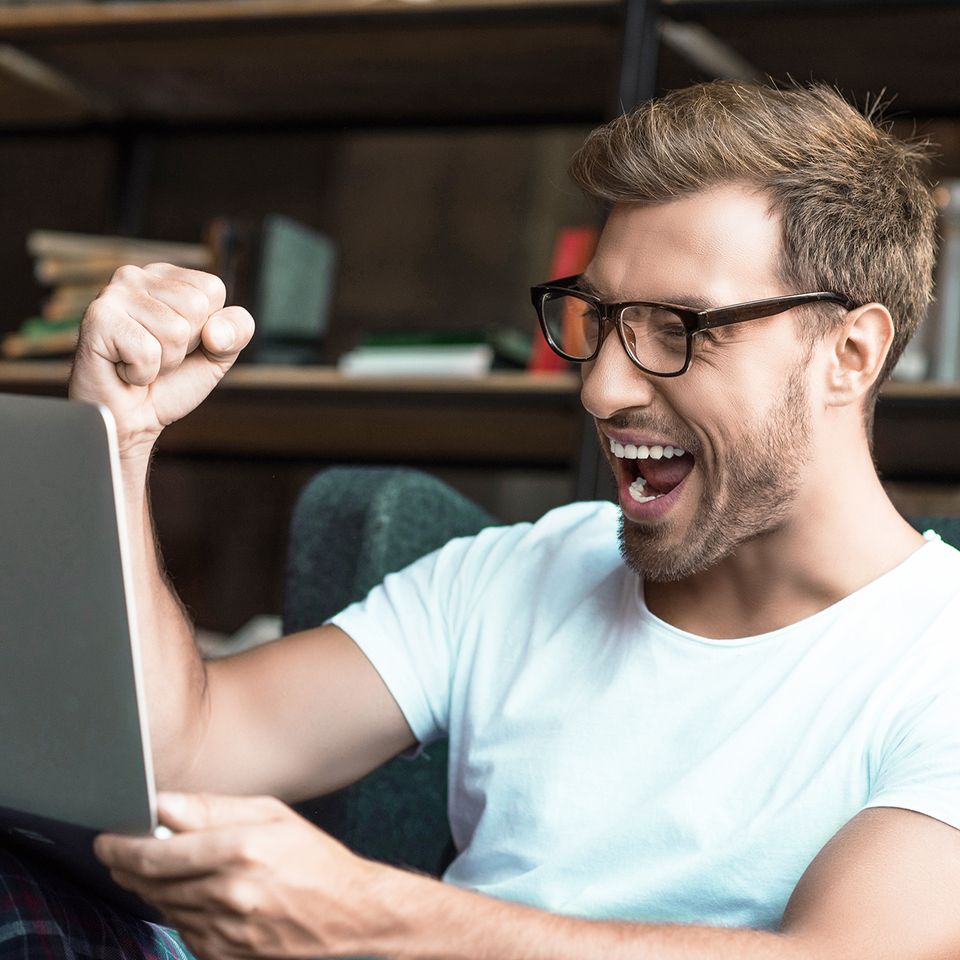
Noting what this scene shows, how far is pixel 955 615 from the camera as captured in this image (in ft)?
3.58

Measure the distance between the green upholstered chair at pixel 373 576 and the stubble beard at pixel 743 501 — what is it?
297 mm

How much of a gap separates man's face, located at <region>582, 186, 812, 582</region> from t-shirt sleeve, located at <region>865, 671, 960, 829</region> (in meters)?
0.22

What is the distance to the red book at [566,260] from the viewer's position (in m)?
2.00

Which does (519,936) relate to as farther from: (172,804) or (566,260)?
→ (566,260)

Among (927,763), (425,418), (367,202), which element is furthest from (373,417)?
(927,763)

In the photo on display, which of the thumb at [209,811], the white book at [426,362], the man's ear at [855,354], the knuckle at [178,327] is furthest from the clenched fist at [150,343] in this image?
the white book at [426,362]

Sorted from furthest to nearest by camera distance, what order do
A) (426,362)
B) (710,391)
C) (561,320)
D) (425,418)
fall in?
(425,418) < (426,362) < (561,320) < (710,391)

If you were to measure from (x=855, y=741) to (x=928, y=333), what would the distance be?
97 cm

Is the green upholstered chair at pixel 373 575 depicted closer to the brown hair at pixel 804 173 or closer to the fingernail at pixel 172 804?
the brown hair at pixel 804 173

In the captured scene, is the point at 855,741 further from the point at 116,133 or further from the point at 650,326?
the point at 116,133

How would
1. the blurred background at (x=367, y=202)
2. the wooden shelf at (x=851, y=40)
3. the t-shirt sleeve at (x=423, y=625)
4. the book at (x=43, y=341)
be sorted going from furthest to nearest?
the book at (x=43, y=341) → the blurred background at (x=367, y=202) → the wooden shelf at (x=851, y=40) → the t-shirt sleeve at (x=423, y=625)

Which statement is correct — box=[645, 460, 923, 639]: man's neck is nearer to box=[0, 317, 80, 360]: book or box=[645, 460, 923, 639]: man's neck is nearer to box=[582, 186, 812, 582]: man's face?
box=[582, 186, 812, 582]: man's face

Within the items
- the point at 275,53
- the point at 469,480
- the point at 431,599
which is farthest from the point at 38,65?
the point at 431,599

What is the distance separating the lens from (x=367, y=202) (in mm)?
2510
